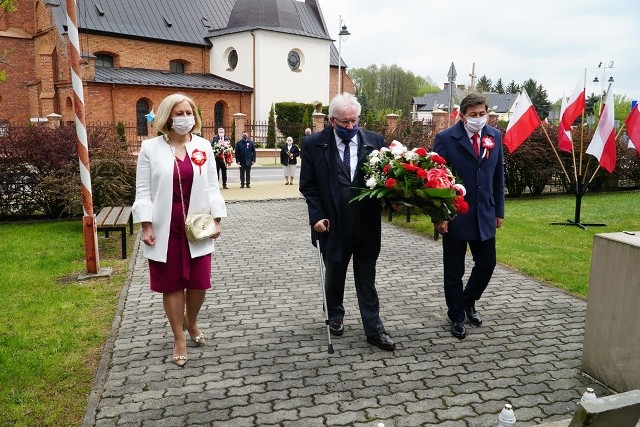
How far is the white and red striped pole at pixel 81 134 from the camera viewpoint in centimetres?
639

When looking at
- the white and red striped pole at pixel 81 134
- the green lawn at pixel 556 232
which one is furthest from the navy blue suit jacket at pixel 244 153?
the white and red striped pole at pixel 81 134

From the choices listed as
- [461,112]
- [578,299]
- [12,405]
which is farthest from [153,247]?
[578,299]

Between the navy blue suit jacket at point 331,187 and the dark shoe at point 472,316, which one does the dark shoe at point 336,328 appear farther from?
the dark shoe at point 472,316

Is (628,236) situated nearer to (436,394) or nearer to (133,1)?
(436,394)

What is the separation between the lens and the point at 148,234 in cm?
405

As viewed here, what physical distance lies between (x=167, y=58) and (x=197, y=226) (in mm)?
38953

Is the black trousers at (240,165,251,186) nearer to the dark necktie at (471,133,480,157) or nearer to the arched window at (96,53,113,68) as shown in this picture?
the dark necktie at (471,133,480,157)

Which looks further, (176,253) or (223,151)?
(223,151)

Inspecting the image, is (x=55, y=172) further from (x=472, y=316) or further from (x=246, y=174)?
(x=472, y=316)

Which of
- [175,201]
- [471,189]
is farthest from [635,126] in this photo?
[175,201]

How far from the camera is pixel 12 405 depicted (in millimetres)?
3607

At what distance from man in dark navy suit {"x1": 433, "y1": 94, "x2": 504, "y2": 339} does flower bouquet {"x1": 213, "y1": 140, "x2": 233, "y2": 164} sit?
1303cm

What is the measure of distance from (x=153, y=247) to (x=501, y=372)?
283 centimetres

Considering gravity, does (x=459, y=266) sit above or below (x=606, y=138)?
below
